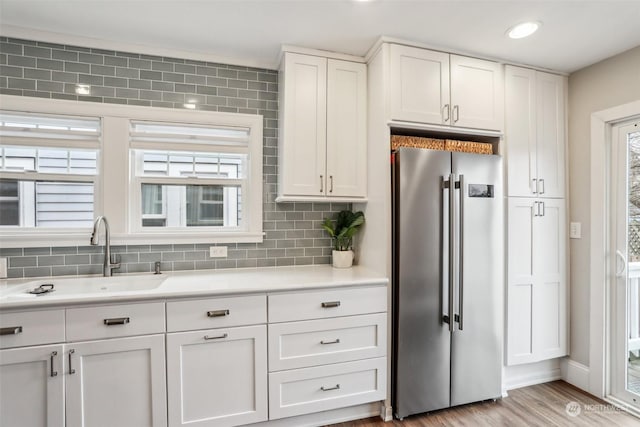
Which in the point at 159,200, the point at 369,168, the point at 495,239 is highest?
the point at 369,168

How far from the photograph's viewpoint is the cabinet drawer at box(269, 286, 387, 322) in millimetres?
1908

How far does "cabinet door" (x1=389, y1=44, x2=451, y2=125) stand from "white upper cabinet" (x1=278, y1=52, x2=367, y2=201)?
0.32 m

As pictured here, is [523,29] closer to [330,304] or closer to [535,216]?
[535,216]

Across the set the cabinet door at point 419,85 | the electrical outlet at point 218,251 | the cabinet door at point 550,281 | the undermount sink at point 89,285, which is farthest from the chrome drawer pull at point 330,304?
the cabinet door at point 550,281

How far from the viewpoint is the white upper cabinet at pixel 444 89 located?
2.17 metres

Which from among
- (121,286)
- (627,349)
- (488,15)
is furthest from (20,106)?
(627,349)

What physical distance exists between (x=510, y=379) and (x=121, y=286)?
303 centimetres

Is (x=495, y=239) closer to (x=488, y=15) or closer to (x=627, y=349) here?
(x=627, y=349)

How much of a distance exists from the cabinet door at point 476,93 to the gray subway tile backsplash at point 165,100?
3.75 feet

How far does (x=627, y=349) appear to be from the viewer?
7.59 feet

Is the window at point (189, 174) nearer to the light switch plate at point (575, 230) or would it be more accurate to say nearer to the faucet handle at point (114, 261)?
the faucet handle at point (114, 261)

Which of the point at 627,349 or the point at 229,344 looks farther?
the point at 627,349

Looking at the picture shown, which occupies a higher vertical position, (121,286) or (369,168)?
(369,168)

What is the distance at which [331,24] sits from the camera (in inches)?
78.9
